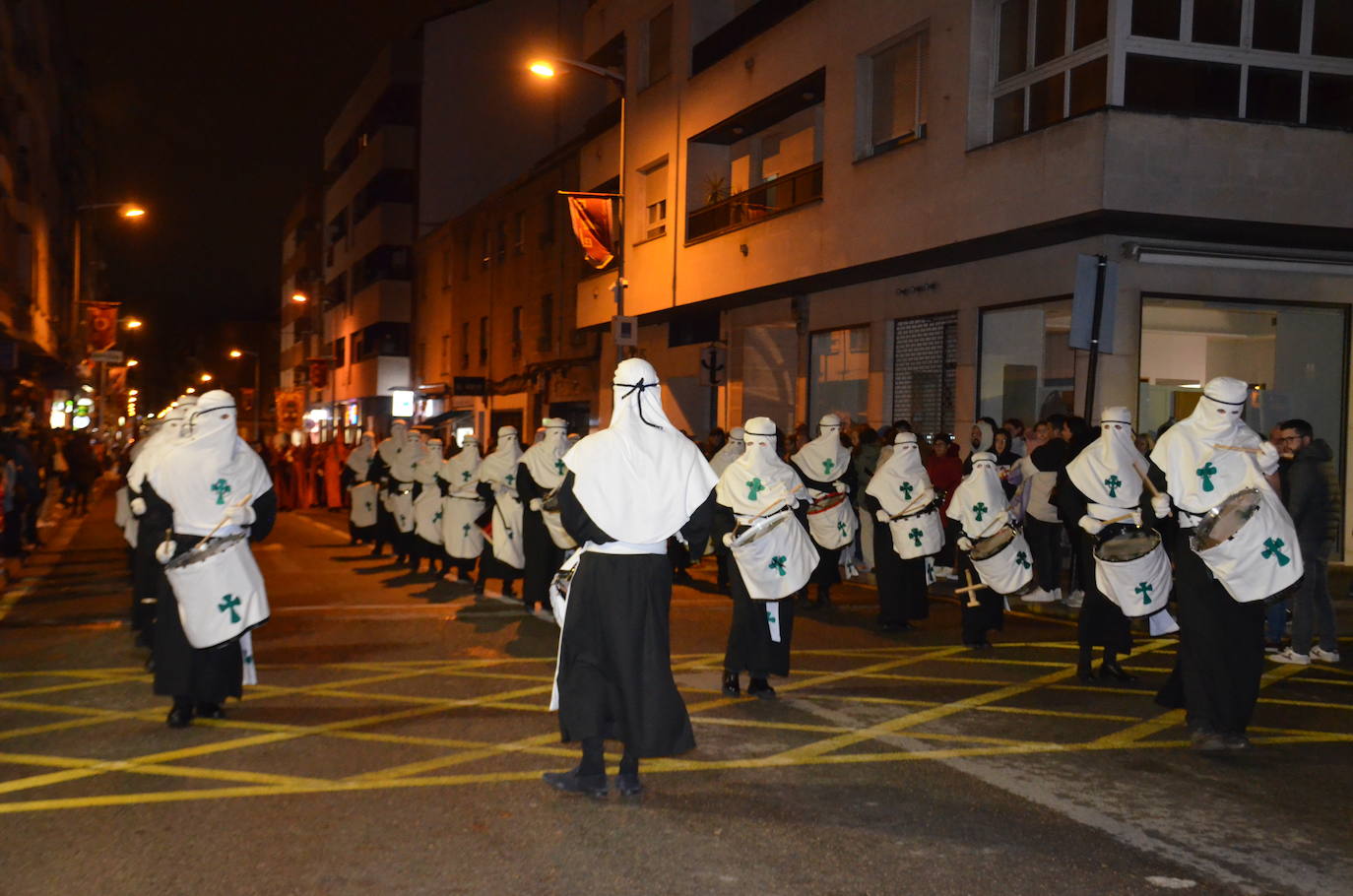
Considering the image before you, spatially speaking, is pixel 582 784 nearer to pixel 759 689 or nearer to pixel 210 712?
pixel 759 689

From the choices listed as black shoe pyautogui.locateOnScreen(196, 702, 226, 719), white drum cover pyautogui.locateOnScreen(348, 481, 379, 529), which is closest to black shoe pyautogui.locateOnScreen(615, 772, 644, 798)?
black shoe pyautogui.locateOnScreen(196, 702, 226, 719)

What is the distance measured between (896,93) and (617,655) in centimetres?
1526

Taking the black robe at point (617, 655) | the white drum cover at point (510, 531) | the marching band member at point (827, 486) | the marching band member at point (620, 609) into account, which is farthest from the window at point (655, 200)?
the black robe at point (617, 655)

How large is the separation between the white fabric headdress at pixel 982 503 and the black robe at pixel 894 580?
1.16m

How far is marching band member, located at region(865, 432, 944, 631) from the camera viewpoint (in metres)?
11.4

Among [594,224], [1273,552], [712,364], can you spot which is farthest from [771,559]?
[594,224]

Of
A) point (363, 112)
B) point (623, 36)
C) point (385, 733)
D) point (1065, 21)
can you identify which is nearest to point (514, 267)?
point (623, 36)

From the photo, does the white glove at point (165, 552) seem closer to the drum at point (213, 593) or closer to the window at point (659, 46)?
the drum at point (213, 593)

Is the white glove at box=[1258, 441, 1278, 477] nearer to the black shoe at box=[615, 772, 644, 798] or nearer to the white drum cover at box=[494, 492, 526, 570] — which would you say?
the black shoe at box=[615, 772, 644, 798]

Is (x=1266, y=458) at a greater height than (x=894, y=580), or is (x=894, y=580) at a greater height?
(x=1266, y=458)

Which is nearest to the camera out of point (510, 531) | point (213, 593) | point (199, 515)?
point (213, 593)

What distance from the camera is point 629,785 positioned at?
6.12m

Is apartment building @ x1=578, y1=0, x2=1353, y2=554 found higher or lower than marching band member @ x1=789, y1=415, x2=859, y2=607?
higher

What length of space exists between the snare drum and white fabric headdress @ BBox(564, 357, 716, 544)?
5309 mm
